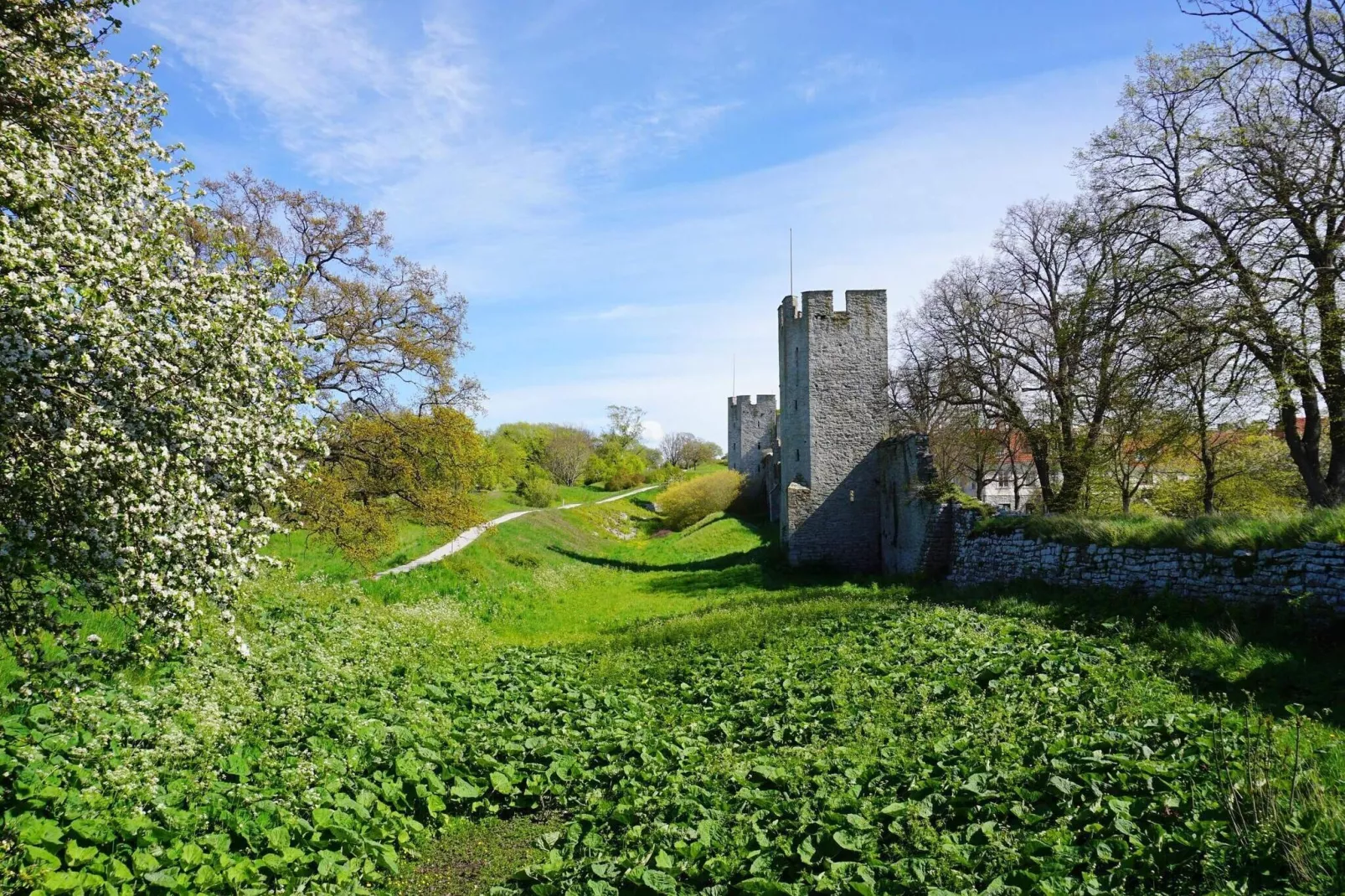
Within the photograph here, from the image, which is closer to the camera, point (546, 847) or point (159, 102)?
point (546, 847)

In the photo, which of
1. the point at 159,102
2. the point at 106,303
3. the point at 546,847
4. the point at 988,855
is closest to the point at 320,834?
the point at 546,847

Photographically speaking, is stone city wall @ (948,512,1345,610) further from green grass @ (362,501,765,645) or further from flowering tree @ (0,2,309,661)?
flowering tree @ (0,2,309,661)

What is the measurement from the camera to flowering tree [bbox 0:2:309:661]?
15.7ft

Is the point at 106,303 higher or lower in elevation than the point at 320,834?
higher

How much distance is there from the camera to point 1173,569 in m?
10.8

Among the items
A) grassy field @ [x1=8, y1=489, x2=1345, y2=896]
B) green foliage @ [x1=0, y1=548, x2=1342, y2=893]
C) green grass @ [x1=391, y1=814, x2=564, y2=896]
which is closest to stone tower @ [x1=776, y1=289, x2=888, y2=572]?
grassy field @ [x1=8, y1=489, x2=1345, y2=896]

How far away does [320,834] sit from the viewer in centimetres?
575

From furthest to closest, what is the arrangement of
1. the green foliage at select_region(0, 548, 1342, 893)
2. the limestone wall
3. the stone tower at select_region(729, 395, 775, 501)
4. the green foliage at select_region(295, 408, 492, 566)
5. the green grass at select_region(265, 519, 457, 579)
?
the stone tower at select_region(729, 395, 775, 501) < the green grass at select_region(265, 519, 457, 579) < the green foliage at select_region(295, 408, 492, 566) < the limestone wall < the green foliage at select_region(0, 548, 1342, 893)

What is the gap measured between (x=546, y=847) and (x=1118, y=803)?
4.22 meters

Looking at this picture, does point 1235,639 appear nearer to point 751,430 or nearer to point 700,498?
point 700,498

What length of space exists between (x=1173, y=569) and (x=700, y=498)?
3577 centimetres

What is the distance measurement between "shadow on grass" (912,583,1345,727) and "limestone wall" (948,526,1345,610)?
0.76 ft

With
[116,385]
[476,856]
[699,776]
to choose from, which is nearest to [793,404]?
[699,776]

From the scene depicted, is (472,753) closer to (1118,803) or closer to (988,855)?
(988,855)
